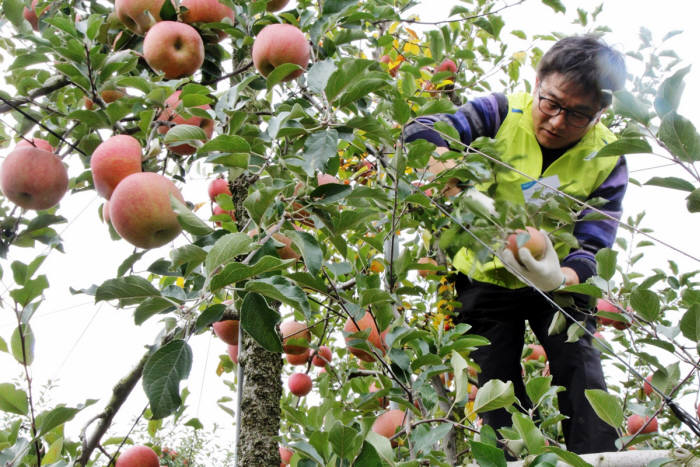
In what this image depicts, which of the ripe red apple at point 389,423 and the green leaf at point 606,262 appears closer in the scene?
the green leaf at point 606,262

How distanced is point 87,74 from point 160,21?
1.26ft

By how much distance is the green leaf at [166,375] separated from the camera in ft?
2.18

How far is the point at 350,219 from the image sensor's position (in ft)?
3.10

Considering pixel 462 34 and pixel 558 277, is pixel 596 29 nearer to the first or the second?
pixel 462 34

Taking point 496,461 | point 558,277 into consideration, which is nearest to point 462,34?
point 558,277

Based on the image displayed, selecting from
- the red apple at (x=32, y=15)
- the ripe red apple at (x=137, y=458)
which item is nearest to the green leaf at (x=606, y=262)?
the ripe red apple at (x=137, y=458)

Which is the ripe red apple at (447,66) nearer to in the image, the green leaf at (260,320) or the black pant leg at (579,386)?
the black pant leg at (579,386)

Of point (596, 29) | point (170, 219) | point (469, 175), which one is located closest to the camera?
point (170, 219)

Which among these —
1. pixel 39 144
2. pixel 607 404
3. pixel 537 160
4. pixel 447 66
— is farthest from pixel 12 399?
pixel 447 66

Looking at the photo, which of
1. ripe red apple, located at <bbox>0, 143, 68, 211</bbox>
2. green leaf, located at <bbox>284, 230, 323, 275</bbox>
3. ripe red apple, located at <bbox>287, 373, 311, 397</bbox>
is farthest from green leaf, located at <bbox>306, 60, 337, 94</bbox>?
ripe red apple, located at <bbox>287, 373, 311, 397</bbox>

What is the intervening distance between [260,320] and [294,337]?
881 mm

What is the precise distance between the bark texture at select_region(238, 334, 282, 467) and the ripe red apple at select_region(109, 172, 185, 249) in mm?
478

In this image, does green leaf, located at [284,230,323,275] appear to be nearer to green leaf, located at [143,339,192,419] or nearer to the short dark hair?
green leaf, located at [143,339,192,419]

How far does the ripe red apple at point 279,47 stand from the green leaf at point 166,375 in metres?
0.73
